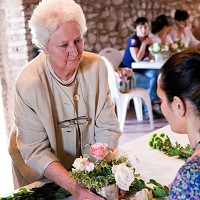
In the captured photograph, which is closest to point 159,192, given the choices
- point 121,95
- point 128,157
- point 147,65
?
point 128,157

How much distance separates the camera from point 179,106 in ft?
3.53

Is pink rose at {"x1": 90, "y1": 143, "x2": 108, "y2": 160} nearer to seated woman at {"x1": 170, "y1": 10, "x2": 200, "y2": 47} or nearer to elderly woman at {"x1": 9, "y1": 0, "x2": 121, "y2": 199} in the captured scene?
elderly woman at {"x1": 9, "y1": 0, "x2": 121, "y2": 199}

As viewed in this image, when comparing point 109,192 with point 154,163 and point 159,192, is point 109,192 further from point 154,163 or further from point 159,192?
point 154,163

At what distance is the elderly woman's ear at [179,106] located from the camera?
1063mm

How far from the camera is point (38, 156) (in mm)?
1543

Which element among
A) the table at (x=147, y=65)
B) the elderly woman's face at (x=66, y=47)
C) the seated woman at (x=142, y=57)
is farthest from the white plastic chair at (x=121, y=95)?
the elderly woman's face at (x=66, y=47)

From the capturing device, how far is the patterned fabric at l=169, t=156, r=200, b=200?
0.95m

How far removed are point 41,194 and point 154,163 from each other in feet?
1.75

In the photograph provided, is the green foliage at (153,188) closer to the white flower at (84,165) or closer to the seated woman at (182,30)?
the white flower at (84,165)

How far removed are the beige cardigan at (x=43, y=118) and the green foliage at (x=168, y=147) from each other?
261 millimetres

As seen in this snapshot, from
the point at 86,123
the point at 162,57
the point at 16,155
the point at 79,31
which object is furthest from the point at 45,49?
the point at 162,57

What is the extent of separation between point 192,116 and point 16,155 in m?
0.95

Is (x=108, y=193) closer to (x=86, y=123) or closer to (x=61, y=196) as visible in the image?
(x=61, y=196)

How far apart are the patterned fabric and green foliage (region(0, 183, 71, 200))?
0.58m
